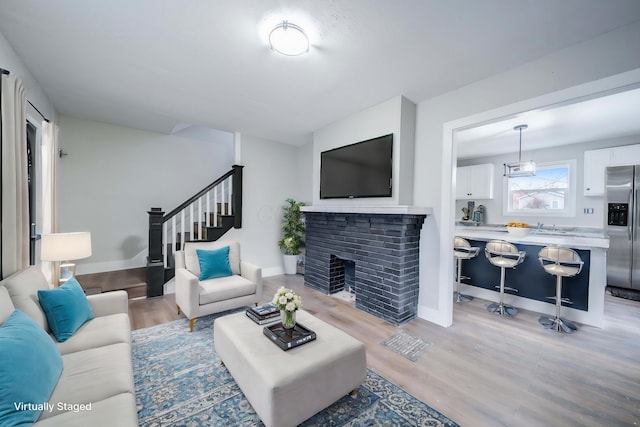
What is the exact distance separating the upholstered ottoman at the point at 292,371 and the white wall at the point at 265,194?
301cm

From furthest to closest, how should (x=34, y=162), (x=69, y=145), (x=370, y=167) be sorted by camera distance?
1. (x=69, y=145)
2. (x=370, y=167)
3. (x=34, y=162)

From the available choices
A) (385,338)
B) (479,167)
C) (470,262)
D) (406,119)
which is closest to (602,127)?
(479,167)

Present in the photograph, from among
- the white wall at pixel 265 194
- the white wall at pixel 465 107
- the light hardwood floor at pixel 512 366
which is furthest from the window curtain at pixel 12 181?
the white wall at pixel 465 107

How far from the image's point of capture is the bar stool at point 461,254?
11.8ft

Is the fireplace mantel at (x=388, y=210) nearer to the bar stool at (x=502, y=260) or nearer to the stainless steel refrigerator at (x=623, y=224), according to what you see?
the bar stool at (x=502, y=260)

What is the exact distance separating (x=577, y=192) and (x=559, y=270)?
3093 mm

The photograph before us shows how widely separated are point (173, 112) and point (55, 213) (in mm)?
1936

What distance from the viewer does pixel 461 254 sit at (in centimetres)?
360

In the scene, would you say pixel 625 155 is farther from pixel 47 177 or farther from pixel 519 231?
pixel 47 177

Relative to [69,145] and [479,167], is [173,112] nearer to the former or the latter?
[69,145]

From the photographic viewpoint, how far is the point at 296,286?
14.4 feet

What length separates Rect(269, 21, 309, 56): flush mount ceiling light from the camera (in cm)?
194

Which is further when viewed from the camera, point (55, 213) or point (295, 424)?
point (55, 213)

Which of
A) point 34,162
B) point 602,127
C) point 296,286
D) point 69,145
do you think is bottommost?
point 296,286
